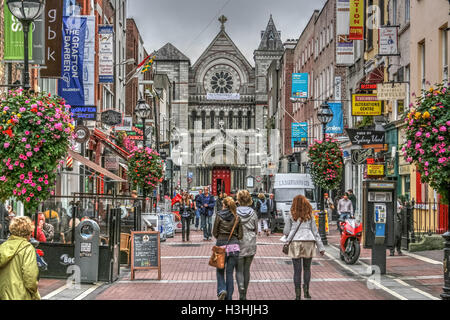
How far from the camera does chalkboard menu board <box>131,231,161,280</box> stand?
14.2 metres

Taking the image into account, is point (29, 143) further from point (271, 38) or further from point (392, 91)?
point (271, 38)

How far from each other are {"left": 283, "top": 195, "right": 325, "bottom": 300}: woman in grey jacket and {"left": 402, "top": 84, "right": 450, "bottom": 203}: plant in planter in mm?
2068

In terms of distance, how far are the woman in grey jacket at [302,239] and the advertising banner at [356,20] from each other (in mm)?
19953

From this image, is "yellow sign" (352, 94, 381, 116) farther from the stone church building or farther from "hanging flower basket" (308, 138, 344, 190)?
the stone church building

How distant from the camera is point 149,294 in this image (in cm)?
→ 1220

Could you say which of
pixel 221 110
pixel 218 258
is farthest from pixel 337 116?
pixel 221 110

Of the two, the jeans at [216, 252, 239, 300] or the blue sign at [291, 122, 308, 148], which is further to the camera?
the blue sign at [291, 122, 308, 148]

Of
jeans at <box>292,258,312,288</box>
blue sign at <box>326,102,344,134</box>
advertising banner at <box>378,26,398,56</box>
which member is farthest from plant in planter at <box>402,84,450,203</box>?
blue sign at <box>326,102,344,134</box>

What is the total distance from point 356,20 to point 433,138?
20.0 m

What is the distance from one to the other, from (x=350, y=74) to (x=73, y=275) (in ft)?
83.0

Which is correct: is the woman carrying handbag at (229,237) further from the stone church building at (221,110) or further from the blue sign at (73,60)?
the stone church building at (221,110)

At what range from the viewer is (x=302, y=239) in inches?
444

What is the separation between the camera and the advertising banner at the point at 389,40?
2609cm

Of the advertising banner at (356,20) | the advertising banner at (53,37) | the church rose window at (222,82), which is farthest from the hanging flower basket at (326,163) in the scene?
the church rose window at (222,82)
